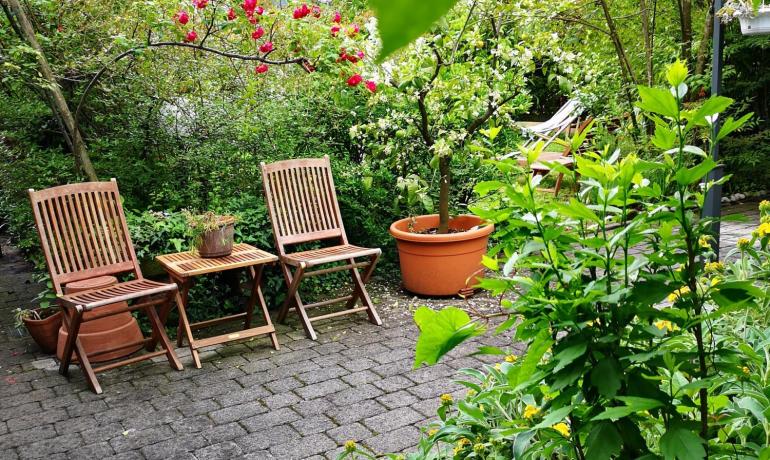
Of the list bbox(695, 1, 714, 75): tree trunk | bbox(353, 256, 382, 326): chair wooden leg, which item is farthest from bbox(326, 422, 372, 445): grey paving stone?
bbox(695, 1, 714, 75): tree trunk

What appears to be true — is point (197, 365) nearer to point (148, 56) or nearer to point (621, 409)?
point (148, 56)

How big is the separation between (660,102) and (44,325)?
452 centimetres

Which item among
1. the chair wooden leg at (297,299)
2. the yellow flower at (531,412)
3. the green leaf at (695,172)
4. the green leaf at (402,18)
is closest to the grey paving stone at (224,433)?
the chair wooden leg at (297,299)

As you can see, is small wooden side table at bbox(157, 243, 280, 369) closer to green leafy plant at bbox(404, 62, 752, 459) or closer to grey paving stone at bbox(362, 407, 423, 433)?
grey paving stone at bbox(362, 407, 423, 433)

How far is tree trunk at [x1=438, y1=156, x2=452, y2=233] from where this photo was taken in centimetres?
544

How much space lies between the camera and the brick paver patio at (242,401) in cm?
342

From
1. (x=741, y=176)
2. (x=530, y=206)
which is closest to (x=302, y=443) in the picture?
(x=530, y=206)

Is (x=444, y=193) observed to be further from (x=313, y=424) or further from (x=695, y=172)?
(x=695, y=172)

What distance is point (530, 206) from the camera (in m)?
1.37

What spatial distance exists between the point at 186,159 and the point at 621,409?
4.73m

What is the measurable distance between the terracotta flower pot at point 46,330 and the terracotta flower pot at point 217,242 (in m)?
1.01

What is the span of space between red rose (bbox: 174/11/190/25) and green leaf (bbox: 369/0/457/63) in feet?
15.7

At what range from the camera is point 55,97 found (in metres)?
5.05

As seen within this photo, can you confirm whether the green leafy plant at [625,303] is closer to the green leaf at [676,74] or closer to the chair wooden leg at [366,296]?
the green leaf at [676,74]
